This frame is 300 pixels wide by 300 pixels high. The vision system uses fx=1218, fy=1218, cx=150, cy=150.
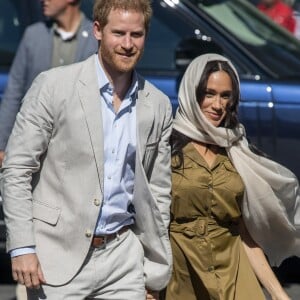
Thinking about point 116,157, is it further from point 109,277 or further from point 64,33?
point 64,33

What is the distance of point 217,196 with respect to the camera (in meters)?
4.74

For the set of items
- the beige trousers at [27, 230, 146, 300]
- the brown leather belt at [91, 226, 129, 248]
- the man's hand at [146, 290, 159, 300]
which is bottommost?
the man's hand at [146, 290, 159, 300]

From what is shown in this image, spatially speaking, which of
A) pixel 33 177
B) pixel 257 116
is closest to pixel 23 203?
pixel 33 177

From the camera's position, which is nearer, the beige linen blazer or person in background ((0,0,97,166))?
the beige linen blazer

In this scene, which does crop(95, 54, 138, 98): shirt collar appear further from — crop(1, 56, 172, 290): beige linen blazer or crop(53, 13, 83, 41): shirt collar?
crop(53, 13, 83, 41): shirt collar

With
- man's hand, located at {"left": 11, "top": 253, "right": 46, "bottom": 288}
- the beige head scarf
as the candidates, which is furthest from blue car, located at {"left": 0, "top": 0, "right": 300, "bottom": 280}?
man's hand, located at {"left": 11, "top": 253, "right": 46, "bottom": 288}

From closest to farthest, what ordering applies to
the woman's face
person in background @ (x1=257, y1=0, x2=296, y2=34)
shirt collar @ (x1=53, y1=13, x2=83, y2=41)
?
the woman's face < shirt collar @ (x1=53, y1=13, x2=83, y2=41) < person in background @ (x1=257, y1=0, x2=296, y2=34)

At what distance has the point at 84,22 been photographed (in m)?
6.70

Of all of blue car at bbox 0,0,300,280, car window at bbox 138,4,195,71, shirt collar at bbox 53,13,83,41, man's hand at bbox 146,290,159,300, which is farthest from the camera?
car window at bbox 138,4,195,71

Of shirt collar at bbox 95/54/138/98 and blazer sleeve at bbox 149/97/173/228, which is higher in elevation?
shirt collar at bbox 95/54/138/98

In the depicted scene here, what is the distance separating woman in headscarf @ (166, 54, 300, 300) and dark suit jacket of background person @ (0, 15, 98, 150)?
1.73 metres

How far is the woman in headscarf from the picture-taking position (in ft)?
15.6

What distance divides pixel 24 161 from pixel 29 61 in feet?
7.78

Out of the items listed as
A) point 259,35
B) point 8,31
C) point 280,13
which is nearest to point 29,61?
point 8,31
